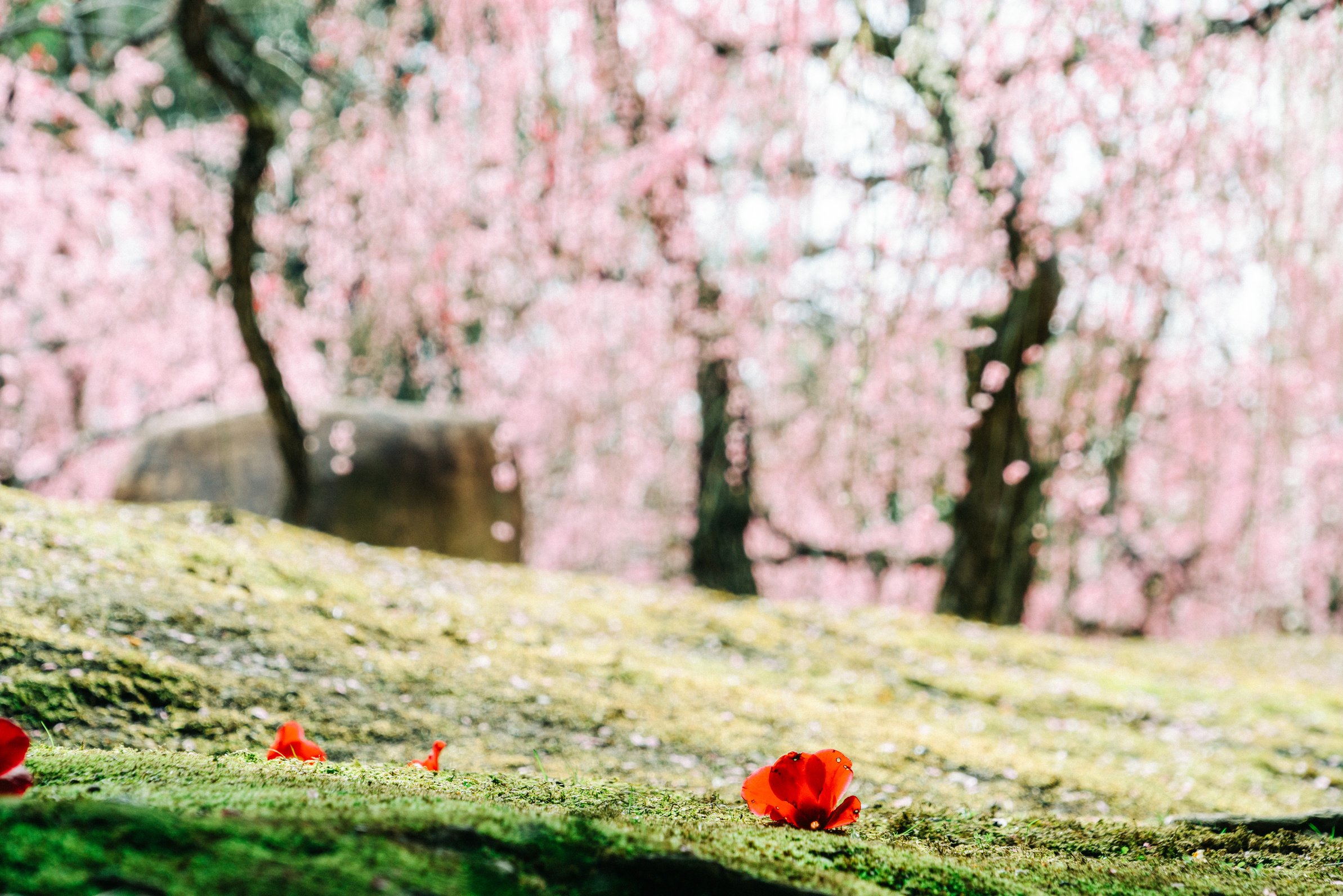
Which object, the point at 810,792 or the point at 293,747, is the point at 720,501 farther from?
the point at 810,792

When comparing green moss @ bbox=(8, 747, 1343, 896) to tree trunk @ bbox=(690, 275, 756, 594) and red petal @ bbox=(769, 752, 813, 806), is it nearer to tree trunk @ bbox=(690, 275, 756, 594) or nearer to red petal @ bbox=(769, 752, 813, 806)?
red petal @ bbox=(769, 752, 813, 806)

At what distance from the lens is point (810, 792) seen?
140cm

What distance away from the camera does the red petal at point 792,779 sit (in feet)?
4.61

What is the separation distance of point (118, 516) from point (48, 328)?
666 centimetres

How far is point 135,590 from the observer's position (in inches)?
101

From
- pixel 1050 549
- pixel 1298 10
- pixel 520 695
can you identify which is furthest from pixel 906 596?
pixel 520 695

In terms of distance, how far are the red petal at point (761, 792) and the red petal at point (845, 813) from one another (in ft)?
0.27

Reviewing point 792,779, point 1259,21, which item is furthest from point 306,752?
point 1259,21

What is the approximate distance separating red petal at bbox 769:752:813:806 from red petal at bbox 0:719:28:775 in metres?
0.99

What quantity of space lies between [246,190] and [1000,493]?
498 cm

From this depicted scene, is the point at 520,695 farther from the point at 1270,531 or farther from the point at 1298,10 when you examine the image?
the point at 1270,531

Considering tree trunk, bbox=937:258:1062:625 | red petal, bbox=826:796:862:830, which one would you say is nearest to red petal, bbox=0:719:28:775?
red petal, bbox=826:796:862:830

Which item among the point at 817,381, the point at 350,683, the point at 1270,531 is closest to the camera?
the point at 350,683

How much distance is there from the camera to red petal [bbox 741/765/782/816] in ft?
4.69
